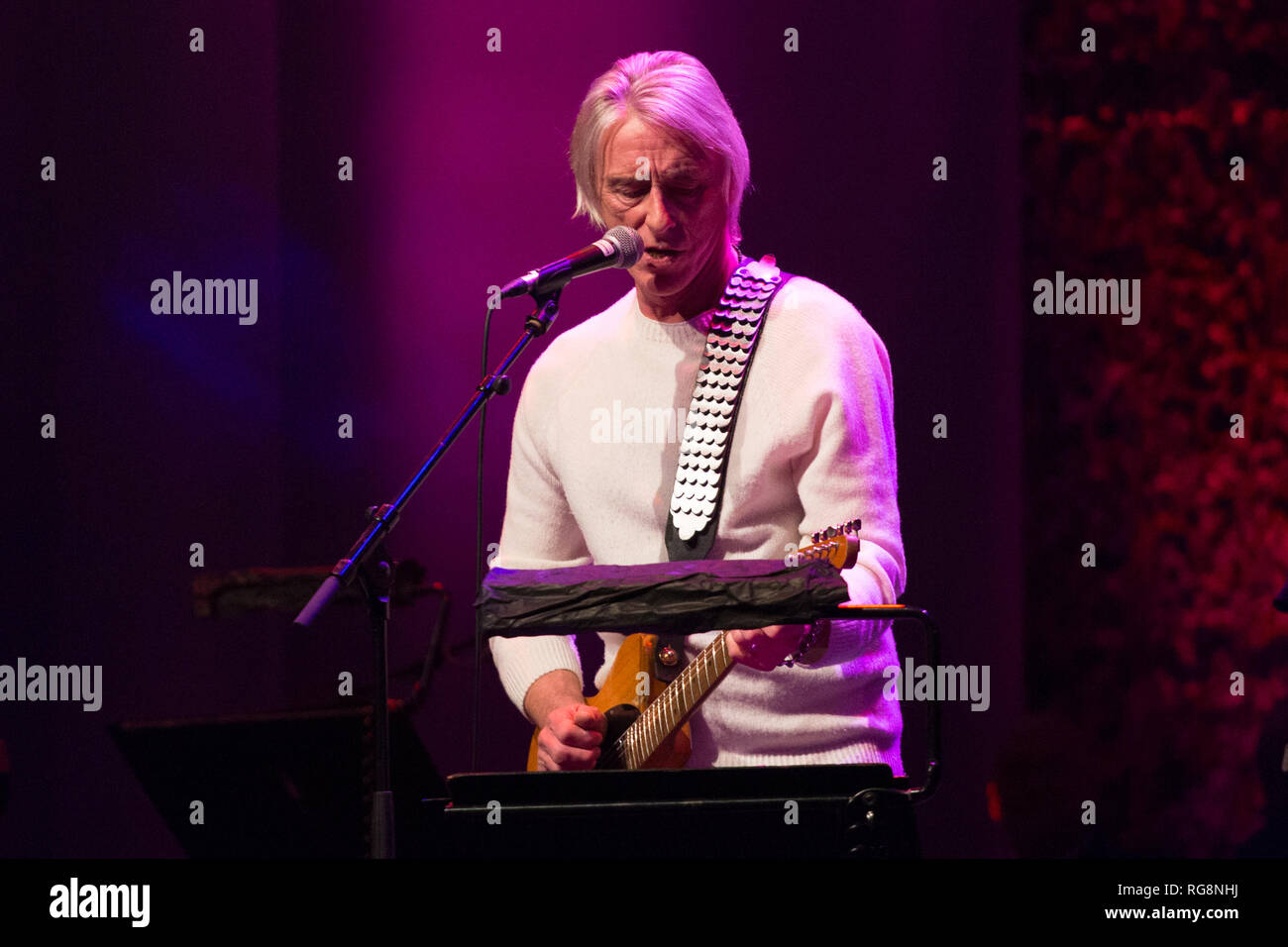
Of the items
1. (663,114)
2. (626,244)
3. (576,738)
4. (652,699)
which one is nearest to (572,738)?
(576,738)

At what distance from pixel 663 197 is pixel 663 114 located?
0.16 metres

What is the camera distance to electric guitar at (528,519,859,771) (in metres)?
2.49

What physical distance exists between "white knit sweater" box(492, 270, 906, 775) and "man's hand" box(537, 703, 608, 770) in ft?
0.81

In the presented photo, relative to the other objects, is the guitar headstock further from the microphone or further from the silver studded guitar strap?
the microphone

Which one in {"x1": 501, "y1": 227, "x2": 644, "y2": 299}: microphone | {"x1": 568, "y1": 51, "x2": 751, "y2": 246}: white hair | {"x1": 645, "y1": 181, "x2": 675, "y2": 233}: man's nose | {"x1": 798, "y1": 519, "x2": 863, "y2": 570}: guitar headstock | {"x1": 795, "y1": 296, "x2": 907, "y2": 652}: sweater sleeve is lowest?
{"x1": 798, "y1": 519, "x2": 863, "y2": 570}: guitar headstock

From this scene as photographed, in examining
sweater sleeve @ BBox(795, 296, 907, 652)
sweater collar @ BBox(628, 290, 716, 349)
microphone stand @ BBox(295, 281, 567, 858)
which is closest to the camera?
microphone stand @ BBox(295, 281, 567, 858)

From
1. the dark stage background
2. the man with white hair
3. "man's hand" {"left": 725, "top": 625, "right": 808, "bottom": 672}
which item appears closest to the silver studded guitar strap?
the man with white hair

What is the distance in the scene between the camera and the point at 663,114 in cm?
278

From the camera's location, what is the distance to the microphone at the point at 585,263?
2.34 m

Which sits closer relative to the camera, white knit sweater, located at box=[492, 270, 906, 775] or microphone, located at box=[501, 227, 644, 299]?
microphone, located at box=[501, 227, 644, 299]

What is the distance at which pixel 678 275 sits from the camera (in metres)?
2.83

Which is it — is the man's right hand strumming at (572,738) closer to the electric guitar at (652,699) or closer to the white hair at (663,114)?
the electric guitar at (652,699)

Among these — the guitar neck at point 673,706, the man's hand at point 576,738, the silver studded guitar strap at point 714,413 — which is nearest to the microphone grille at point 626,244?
the silver studded guitar strap at point 714,413

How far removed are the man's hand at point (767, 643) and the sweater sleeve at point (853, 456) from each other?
0.34 m
